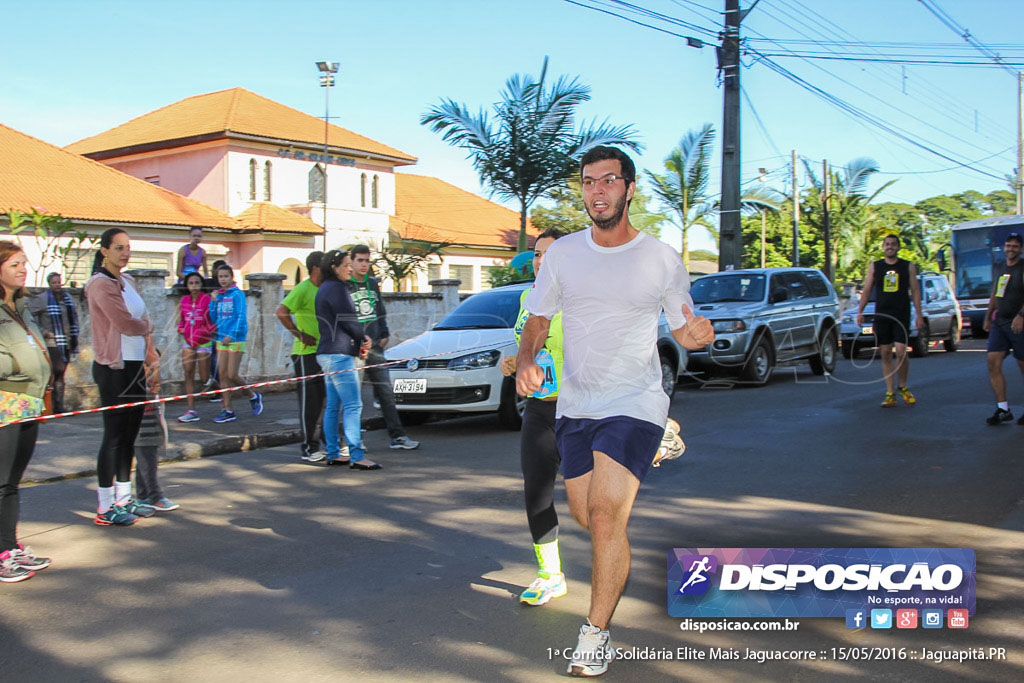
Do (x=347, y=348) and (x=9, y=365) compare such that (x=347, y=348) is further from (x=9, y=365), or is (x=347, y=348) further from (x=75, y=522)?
(x=9, y=365)

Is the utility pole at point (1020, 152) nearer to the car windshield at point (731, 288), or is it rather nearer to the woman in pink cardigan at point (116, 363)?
the car windshield at point (731, 288)

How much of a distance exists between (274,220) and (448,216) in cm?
1237

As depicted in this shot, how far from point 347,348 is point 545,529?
172 inches

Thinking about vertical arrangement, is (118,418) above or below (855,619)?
above

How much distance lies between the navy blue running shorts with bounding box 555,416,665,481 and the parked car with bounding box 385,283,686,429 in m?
6.43

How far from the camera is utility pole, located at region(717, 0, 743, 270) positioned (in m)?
18.6

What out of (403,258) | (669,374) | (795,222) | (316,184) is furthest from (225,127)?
(669,374)

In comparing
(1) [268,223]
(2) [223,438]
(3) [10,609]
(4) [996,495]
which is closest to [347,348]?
(2) [223,438]

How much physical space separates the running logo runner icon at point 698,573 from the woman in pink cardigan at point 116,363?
159 inches

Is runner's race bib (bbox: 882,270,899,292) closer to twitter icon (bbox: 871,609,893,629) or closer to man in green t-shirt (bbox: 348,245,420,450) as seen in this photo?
man in green t-shirt (bbox: 348,245,420,450)

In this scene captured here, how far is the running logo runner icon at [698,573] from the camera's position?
4.34m

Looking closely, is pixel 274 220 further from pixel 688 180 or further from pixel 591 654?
pixel 591 654

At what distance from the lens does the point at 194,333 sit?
40.0 ft

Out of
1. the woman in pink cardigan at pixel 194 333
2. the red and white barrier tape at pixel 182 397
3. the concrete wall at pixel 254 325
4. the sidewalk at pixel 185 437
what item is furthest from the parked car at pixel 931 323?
the woman in pink cardigan at pixel 194 333
